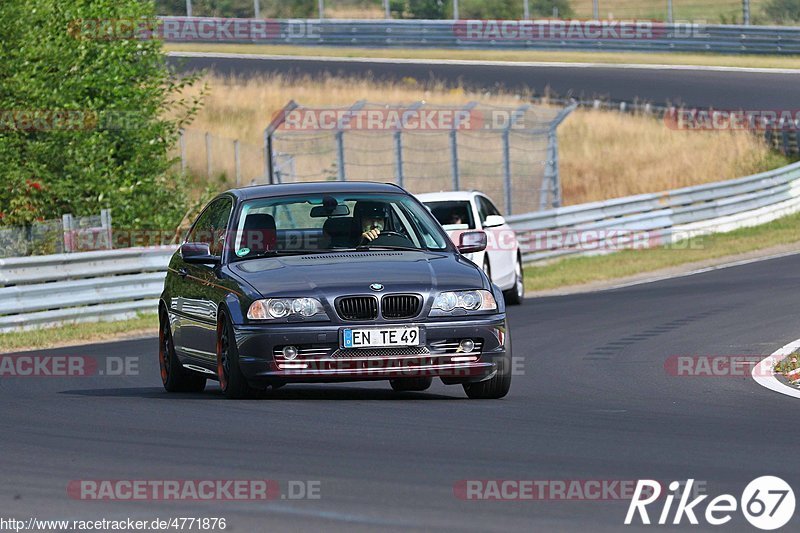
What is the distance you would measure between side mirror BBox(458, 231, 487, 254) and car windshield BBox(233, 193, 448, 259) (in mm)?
116

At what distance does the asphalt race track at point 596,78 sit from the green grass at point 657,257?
11.1 m

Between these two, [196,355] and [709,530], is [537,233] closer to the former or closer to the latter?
[196,355]

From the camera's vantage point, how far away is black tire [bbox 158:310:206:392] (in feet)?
40.5

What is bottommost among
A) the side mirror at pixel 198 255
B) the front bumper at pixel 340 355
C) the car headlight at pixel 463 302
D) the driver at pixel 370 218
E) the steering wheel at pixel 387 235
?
the front bumper at pixel 340 355

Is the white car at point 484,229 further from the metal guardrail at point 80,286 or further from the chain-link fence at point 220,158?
the chain-link fence at point 220,158

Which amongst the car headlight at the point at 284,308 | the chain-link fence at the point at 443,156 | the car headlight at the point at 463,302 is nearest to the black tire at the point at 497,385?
the car headlight at the point at 463,302

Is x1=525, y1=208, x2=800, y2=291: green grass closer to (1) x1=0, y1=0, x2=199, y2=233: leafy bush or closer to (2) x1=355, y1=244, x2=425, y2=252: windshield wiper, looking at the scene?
(1) x1=0, y1=0, x2=199, y2=233: leafy bush

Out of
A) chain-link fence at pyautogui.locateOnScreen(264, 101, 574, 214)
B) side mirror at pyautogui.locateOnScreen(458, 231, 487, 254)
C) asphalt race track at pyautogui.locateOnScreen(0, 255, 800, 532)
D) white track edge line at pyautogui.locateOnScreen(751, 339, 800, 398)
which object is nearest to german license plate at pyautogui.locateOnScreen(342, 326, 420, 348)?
asphalt race track at pyautogui.locateOnScreen(0, 255, 800, 532)

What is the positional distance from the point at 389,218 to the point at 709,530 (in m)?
5.65

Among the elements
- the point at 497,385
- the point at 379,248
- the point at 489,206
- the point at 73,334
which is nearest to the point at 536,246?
the point at 489,206

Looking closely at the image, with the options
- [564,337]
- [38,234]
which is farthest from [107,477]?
[38,234]

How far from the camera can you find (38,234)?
2211 cm

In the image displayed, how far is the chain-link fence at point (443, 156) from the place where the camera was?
3000 cm

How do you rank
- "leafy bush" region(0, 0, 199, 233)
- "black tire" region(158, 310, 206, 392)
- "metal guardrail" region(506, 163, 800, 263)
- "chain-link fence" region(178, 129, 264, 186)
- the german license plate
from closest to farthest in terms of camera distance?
the german license plate
"black tire" region(158, 310, 206, 392)
"leafy bush" region(0, 0, 199, 233)
"metal guardrail" region(506, 163, 800, 263)
"chain-link fence" region(178, 129, 264, 186)
